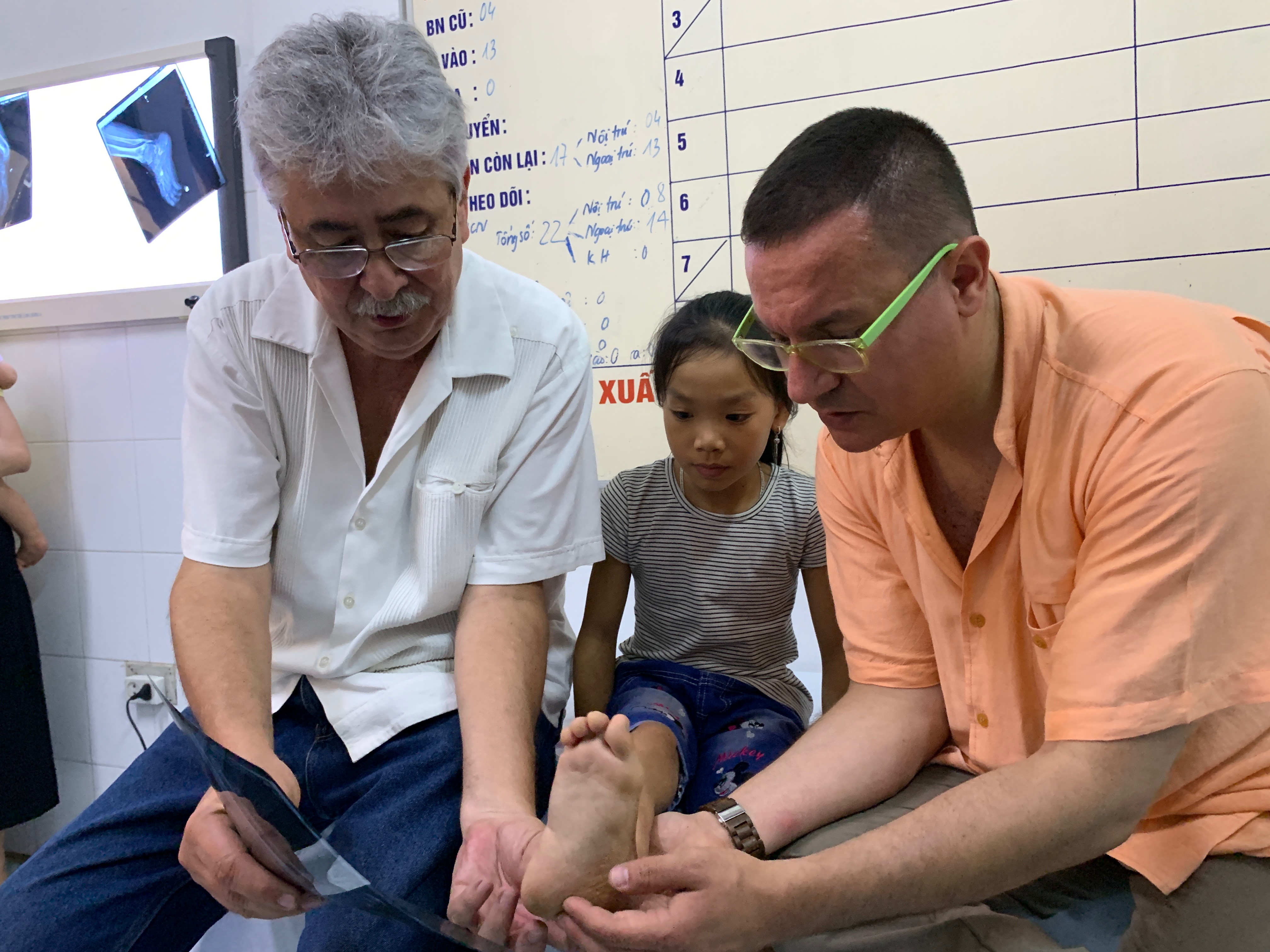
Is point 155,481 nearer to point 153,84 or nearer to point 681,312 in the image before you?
point 153,84

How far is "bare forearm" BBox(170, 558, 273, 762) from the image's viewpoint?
1.02 metres

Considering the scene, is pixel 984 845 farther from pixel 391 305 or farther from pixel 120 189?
pixel 120 189

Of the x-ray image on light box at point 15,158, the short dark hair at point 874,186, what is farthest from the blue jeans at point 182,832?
the x-ray image on light box at point 15,158

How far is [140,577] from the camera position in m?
2.19

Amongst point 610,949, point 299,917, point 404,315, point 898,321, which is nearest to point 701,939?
point 610,949

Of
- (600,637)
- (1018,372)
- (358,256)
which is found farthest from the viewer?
(600,637)

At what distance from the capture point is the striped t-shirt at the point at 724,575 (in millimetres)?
1353

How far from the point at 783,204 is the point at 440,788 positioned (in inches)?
28.3

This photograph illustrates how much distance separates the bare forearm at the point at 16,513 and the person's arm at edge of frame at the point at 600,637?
144 centimetres

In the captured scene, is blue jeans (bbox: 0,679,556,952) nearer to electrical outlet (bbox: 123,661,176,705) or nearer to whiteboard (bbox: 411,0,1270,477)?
whiteboard (bbox: 411,0,1270,477)

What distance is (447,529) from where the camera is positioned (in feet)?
3.68

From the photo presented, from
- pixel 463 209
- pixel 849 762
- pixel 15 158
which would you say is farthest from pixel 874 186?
pixel 15 158

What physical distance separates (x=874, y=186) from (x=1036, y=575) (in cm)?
40

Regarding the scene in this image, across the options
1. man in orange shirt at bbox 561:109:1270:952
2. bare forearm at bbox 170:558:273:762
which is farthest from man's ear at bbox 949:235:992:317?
bare forearm at bbox 170:558:273:762
